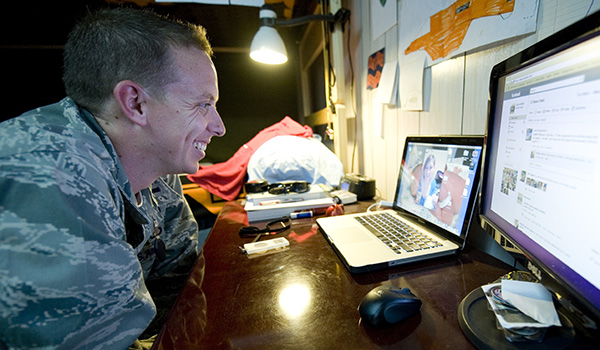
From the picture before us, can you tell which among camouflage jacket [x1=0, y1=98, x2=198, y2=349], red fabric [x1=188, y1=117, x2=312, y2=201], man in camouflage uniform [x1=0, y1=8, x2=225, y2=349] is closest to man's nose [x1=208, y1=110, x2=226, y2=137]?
man in camouflage uniform [x1=0, y1=8, x2=225, y2=349]

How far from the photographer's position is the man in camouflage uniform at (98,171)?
329 millimetres

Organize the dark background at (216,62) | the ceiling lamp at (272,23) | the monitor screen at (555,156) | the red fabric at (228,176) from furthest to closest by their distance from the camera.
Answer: the dark background at (216,62) → the red fabric at (228,176) → the ceiling lamp at (272,23) → the monitor screen at (555,156)

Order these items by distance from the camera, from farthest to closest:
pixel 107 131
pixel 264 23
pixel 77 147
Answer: pixel 264 23 → pixel 107 131 → pixel 77 147

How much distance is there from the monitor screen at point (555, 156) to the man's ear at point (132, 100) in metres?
0.68

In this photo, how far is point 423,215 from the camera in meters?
0.64

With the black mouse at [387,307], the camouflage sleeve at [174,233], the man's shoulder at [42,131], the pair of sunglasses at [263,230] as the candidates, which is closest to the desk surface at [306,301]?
the black mouse at [387,307]

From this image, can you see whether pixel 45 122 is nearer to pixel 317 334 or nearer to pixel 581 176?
pixel 317 334

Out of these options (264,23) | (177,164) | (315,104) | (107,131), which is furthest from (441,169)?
(315,104)

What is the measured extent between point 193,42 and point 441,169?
68 cm

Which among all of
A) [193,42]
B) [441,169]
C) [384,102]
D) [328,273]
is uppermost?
[193,42]

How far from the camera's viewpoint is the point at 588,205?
25 centimetres

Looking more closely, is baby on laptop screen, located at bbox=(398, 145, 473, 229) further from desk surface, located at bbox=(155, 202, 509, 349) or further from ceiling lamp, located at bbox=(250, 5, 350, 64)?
ceiling lamp, located at bbox=(250, 5, 350, 64)

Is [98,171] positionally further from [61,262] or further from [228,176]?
[228,176]

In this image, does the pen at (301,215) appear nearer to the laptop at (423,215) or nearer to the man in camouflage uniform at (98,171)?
the laptop at (423,215)
